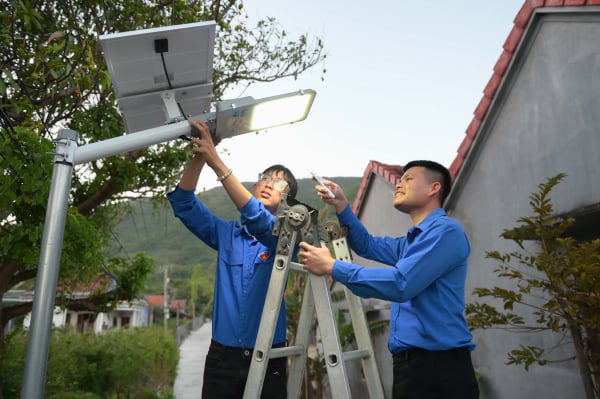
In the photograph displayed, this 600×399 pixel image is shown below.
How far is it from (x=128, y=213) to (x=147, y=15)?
177 inches

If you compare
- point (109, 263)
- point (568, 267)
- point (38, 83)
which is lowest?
point (568, 267)

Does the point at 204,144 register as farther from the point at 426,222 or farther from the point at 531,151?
the point at 531,151

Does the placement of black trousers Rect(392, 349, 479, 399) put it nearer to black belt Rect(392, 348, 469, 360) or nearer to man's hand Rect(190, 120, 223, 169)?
black belt Rect(392, 348, 469, 360)

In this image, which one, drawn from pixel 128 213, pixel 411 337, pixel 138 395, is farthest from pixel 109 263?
pixel 138 395

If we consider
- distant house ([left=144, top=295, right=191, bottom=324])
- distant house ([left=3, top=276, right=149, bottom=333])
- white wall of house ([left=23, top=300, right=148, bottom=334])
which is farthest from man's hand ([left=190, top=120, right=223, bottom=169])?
distant house ([left=144, top=295, right=191, bottom=324])

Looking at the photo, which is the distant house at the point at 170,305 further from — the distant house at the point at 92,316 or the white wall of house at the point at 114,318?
the white wall of house at the point at 114,318

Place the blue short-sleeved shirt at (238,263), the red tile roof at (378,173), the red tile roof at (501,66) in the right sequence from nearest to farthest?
the blue short-sleeved shirt at (238,263) < the red tile roof at (501,66) < the red tile roof at (378,173)

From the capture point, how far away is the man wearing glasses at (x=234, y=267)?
8.29 feet

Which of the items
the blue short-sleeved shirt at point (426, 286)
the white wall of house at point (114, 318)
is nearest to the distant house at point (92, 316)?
the white wall of house at point (114, 318)

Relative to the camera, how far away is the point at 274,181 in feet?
10.5

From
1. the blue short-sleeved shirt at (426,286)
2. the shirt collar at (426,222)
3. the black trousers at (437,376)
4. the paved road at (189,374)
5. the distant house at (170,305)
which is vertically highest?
the distant house at (170,305)

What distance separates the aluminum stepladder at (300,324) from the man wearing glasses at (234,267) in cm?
19

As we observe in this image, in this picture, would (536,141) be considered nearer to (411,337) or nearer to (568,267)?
(568,267)

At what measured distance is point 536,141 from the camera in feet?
16.5
